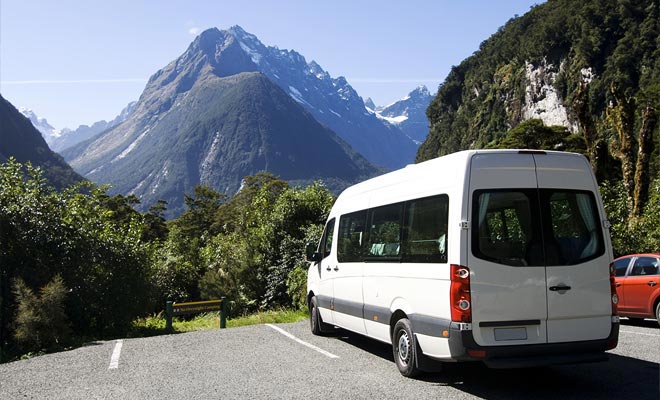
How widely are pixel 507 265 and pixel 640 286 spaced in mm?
7186

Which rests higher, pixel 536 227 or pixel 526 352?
pixel 536 227

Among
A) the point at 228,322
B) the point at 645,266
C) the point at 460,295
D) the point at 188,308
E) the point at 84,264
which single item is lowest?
the point at 228,322

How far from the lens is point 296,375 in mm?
7594

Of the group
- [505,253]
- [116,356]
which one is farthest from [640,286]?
[116,356]

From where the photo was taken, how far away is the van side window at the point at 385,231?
25.2 ft

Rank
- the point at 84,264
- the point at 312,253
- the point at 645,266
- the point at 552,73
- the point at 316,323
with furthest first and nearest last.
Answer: the point at 552,73
the point at 84,264
the point at 645,266
the point at 316,323
the point at 312,253

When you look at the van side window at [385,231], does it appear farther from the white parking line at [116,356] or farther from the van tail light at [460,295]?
the white parking line at [116,356]

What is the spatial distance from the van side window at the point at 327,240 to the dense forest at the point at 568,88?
14893 mm

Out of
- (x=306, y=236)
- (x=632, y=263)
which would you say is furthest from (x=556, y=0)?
(x=632, y=263)

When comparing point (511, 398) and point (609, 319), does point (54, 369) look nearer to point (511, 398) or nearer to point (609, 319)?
point (511, 398)

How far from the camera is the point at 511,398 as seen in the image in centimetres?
620

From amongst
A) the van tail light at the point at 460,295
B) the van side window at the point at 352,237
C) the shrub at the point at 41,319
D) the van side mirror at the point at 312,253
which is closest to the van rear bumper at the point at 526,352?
the van tail light at the point at 460,295

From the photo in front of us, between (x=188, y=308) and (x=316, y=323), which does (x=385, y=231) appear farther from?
(x=188, y=308)

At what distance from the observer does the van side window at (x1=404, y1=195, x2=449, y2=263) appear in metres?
6.55
